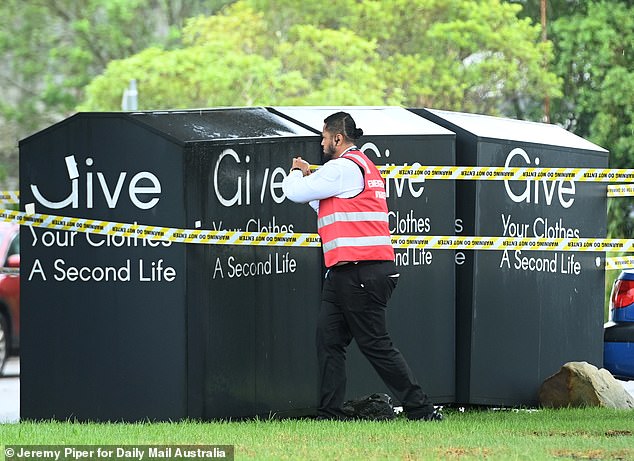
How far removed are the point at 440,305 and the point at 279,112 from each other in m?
1.77

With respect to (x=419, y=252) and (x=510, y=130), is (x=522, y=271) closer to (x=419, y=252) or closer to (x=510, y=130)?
(x=419, y=252)

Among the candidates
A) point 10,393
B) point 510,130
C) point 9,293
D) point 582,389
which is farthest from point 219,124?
point 9,293

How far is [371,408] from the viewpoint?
30.6 feet

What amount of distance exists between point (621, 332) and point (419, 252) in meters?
1.91

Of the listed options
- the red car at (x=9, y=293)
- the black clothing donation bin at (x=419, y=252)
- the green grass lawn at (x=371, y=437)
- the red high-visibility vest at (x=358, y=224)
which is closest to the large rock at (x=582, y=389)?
the black clothing donation bin at (x=419, y=252)

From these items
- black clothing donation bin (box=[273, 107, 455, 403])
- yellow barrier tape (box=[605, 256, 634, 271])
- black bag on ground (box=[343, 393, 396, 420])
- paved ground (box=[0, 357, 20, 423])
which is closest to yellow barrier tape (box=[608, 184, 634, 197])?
yellow barrier tape (box=[605, 256, 634, 271])

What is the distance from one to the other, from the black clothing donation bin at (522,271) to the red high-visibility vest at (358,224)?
177 centimetres

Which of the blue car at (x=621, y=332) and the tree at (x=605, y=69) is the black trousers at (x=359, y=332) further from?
the tree at (x=605, y=69)

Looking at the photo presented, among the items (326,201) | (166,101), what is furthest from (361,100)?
(326,201)

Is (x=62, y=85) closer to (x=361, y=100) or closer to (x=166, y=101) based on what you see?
(x=166, y=101)

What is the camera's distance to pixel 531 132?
11.4m

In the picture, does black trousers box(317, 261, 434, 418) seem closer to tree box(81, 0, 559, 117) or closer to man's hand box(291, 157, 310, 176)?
man's hand box(291, 157, 310, 176)

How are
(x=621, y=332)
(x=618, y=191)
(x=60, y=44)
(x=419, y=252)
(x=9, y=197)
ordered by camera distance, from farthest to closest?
(x=60, y=44) → (x=618, y=191) → (x=621, y=332) → (x=419, y=252) → (x=9, y=197)

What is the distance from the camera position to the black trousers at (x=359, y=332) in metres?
8.87
